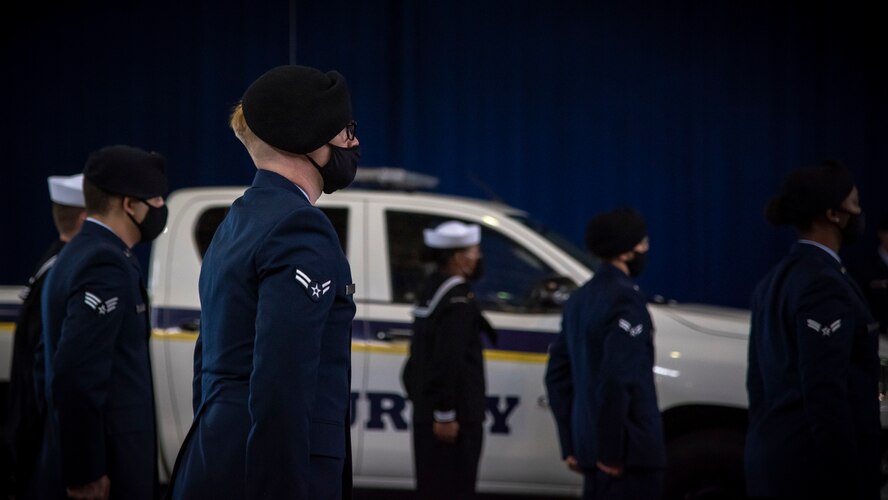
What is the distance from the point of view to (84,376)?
3830 millimetres

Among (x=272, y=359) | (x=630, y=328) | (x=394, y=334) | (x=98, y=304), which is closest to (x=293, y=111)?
(x=272, y=359)

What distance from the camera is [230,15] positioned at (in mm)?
9898

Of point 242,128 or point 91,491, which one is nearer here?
point 242,128

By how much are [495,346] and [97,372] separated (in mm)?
2882

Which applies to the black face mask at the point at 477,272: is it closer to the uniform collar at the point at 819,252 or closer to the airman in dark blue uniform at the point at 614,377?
the airman in dark blue uniform at the point at 614,377

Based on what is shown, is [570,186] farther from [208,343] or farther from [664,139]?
[208,343]

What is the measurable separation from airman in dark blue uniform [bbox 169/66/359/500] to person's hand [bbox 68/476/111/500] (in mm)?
1313

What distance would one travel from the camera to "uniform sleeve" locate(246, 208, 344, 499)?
2.38 m

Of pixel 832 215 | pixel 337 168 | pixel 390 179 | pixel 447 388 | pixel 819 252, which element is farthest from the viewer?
pixel 390 179

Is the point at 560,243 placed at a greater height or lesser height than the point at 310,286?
lesser

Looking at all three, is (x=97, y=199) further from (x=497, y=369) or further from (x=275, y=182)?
(x=497, y=369)

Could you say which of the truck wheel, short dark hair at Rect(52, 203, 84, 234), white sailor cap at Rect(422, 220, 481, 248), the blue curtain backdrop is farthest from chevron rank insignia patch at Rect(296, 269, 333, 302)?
the blue curtain backdrop

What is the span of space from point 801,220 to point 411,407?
2419 mm

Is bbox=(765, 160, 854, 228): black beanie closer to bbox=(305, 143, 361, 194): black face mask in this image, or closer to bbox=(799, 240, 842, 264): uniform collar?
bbox=(799, 240, 842, 264): uniform collar
